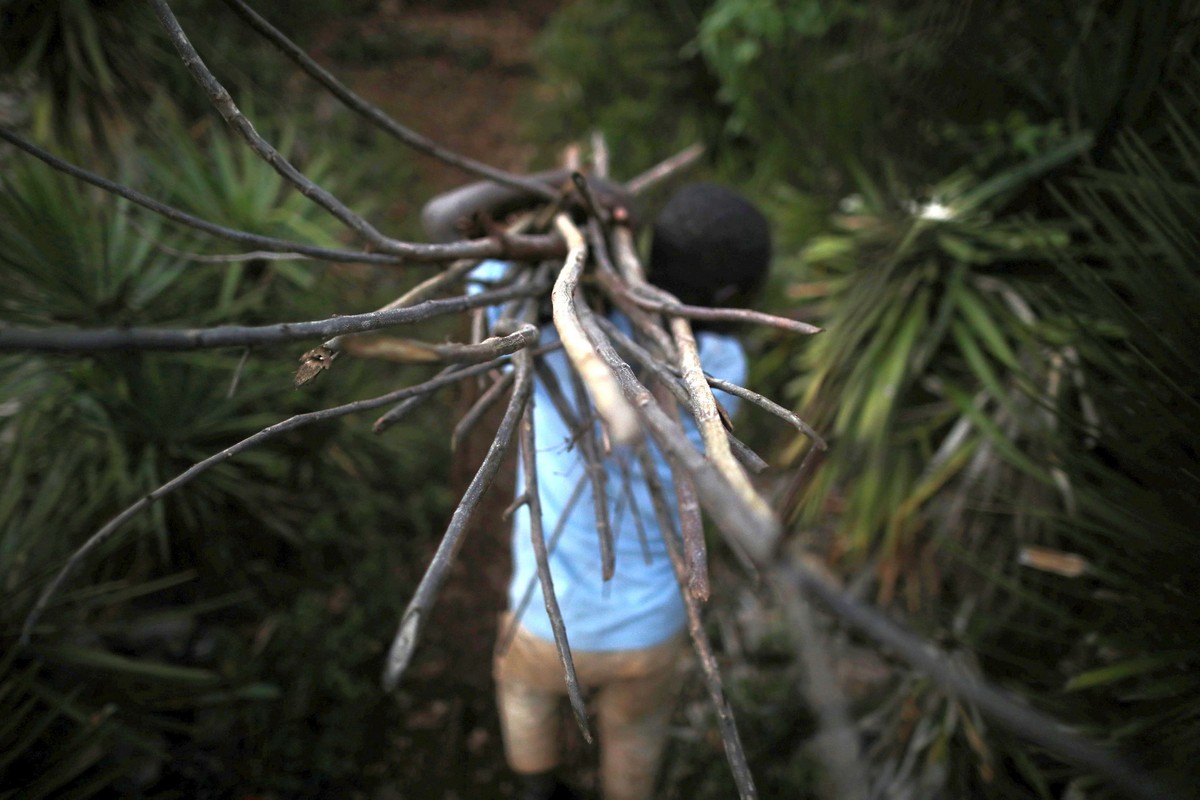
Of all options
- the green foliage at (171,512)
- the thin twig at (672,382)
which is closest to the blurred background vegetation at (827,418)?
the green foliage at (171,512)

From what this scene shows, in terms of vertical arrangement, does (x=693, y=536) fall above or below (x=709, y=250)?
below

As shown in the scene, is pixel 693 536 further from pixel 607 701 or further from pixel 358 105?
pixel 607 701

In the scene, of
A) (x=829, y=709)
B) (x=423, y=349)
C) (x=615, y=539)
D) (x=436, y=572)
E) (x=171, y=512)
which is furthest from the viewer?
(x=171, y=512)

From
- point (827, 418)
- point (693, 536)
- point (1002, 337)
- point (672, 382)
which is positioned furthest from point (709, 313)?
point (1002, 337)

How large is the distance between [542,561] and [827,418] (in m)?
0.94

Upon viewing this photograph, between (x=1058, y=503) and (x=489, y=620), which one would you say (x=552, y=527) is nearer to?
(x=489, y=620)

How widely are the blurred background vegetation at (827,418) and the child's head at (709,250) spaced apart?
344 millimetres

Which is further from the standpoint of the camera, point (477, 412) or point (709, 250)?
point (709, 250)

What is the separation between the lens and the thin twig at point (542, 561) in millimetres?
653

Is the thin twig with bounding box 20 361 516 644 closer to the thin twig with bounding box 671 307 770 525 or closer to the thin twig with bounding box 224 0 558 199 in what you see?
the thin twig with bounding box 671 307 770 525

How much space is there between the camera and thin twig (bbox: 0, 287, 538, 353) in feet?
1.51

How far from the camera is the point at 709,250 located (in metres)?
1.16

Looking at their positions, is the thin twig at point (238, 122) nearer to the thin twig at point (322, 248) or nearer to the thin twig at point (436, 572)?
the thin twig at point (322, 248)

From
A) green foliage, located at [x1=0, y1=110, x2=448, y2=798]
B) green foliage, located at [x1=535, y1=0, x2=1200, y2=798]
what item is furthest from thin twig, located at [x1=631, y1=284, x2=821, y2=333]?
green foliage, located at [x1=0, y1=110, x2=448, y2=798]
